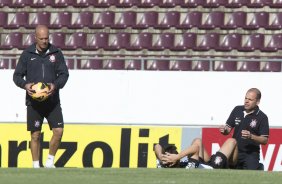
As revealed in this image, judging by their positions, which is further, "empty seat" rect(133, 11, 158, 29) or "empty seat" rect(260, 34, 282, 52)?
"empty seat" rect(133, 11, 158, 29)

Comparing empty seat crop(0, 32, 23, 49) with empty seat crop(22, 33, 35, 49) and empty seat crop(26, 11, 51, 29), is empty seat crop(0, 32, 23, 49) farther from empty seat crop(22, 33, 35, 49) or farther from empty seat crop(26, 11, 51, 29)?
empty seat crop(26, 11, 51, 29)

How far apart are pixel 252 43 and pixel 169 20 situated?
1.67m

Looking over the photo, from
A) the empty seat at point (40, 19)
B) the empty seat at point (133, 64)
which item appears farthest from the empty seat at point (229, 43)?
the empty seat at point (40, 19)

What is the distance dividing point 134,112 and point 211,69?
1.35m

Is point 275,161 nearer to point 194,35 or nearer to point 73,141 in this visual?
point 73,141

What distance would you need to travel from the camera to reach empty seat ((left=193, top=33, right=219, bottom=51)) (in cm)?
1820

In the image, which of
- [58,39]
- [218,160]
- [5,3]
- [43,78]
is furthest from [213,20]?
[43,78]

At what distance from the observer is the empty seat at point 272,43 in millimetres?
17953

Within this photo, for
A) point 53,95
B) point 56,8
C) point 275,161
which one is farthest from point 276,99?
point 56,8

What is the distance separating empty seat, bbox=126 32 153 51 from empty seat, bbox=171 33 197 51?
468 millimetres

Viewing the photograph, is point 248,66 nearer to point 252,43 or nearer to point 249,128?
point 252,43

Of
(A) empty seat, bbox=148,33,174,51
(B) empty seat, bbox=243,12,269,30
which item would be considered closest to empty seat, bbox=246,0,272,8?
(B) empty seat, bbox=243,12,269,30

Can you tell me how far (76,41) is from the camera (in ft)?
61.8

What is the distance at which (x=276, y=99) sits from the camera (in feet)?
49.1
